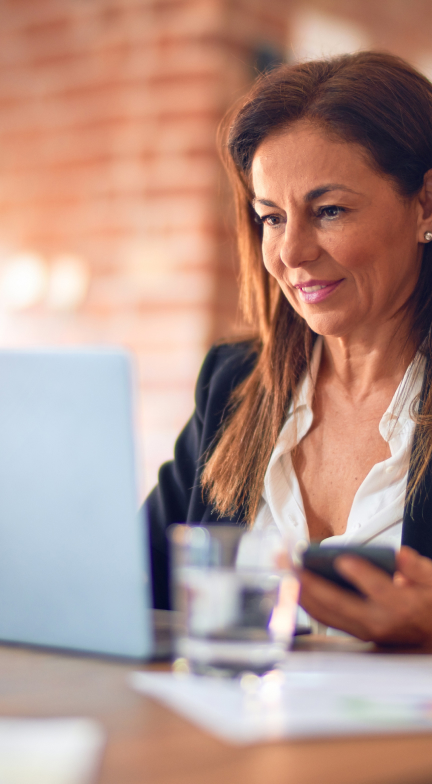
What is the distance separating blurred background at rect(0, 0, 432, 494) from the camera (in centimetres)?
286

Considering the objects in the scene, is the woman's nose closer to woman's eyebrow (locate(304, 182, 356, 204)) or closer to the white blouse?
woman's eyebrow (locate(304, 182, 356, 204))

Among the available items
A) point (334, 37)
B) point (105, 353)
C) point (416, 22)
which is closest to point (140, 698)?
point (105, 353)

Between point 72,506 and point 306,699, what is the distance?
0.89 ft

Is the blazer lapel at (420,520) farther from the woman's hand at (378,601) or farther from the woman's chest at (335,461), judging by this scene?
the woman's hand at (378,601)

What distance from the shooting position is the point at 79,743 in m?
0.54

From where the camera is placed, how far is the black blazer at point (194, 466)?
4.87ft

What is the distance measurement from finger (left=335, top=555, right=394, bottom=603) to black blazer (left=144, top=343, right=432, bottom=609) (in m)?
0.65

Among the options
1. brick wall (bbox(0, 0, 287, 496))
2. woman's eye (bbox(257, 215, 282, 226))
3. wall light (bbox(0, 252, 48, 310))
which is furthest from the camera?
wall light (bbox(0, 252, 48, 310))

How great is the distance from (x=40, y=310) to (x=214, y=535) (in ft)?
8.61

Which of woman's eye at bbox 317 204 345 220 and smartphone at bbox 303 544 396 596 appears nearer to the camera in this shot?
smartphone at bbox 303 544 396 596

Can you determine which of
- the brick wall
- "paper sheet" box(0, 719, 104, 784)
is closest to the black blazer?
"paper sheet" box(0, 719, 104, 784)

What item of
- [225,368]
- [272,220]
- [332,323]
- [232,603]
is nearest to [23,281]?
[225,368]

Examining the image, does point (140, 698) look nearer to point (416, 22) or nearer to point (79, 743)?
point (79, 743)

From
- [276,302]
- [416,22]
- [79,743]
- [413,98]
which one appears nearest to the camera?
[79,743]
